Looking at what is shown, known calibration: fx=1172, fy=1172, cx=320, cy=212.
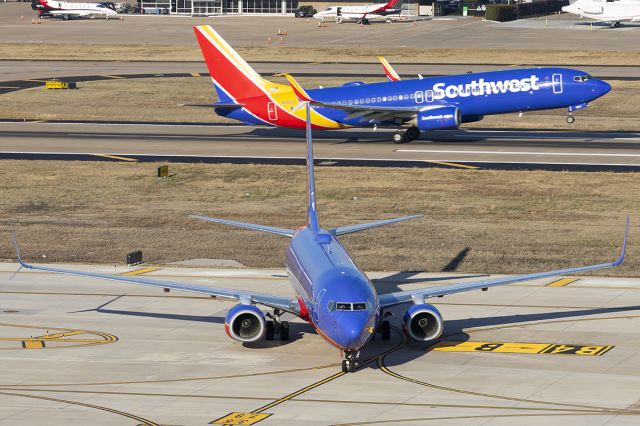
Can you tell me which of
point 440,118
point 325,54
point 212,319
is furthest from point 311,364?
point 325,54

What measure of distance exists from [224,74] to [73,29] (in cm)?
12433

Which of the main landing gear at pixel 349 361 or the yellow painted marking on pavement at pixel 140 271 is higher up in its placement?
the main landing gear at pixel 349 361

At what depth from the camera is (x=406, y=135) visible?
83.9m

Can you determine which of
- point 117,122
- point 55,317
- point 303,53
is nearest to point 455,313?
point 55,317

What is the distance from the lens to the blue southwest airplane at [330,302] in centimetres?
3300

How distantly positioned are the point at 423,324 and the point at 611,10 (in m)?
159

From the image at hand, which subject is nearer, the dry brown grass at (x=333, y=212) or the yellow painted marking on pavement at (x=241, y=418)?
the yellow painted marking on pavement at (x=241, y=418)

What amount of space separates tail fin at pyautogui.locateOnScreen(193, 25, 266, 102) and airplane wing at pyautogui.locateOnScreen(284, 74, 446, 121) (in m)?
3.05

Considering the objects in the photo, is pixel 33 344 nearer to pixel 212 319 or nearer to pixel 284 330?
pixel 212 319

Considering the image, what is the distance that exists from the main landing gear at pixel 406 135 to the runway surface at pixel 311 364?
37.3 m

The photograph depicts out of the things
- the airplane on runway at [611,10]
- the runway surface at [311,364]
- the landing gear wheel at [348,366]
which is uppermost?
the airplane on runway at [611,10]

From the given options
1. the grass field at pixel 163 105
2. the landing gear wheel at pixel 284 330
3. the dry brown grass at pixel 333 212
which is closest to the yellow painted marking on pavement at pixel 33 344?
the landing gear wheel at pixel 284 330

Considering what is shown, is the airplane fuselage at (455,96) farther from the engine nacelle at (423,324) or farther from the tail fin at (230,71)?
the engine nacelle at (423,324)

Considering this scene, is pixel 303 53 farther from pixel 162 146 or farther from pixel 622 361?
pixel 622 361
